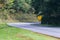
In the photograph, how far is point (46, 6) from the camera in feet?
147

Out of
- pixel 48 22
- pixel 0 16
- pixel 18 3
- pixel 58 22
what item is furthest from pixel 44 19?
pixel 18 3

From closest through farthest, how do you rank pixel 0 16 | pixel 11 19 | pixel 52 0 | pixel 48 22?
pixel 52 0, pixel 48 22, pixel 0 16, pixel 11 19

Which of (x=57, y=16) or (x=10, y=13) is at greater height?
(x=57, y=16)

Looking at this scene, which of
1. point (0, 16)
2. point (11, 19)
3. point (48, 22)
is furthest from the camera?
point (11, 19)

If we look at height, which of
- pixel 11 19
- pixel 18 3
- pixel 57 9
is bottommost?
pixel 11 19

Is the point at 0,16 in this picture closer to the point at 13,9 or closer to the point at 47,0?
the point at 13,9

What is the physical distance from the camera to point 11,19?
257ft

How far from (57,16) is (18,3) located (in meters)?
35.0

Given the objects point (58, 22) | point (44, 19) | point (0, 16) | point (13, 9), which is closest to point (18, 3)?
point (13, 9)

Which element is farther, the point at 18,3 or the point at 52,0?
the point at 18,3

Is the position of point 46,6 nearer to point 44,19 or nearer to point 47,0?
point 47,0

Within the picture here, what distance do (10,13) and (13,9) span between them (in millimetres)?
2168

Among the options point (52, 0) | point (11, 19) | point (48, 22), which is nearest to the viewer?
point (52, 0)

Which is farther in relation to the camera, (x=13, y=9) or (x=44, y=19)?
(x=13, y=9)
